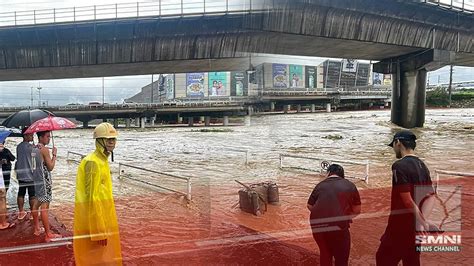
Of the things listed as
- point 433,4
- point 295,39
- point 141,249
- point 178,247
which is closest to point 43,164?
point 141,249

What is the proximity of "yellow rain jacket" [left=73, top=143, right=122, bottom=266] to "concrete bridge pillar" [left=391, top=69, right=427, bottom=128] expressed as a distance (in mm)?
29355

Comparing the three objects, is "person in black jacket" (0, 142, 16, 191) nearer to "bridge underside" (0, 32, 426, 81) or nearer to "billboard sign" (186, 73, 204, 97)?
"bridge underside" (0, 32, 426, 81)

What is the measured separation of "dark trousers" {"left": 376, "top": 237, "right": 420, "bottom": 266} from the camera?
3455 mm

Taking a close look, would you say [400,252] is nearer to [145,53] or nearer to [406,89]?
[145,53]

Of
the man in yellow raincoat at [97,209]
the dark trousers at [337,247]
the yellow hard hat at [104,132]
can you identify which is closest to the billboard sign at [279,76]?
the dark trousers at [337,247]

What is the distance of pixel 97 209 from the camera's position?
3291mm

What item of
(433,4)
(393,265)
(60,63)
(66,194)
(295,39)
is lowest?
(66,194)

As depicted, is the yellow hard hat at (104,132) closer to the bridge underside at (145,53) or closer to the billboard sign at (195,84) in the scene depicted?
the bridge underside at (145,53)

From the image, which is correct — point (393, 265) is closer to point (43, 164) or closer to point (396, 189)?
point (396, 189)

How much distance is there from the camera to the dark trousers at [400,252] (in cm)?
346

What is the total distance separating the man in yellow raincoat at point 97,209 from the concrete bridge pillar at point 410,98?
96.3 feet

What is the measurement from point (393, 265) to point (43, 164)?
471 centimetres

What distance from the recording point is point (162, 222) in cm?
725

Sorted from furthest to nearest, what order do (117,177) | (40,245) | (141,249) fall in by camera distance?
(117,177) → (141,249) → (40,245)
